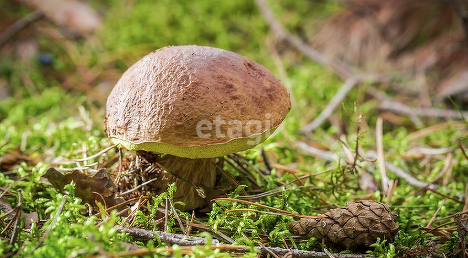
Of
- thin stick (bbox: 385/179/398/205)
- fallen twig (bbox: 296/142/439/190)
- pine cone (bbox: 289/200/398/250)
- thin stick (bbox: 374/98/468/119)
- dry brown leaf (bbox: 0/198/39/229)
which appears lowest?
dry brown leaf (bbox: 0/198/39/229)

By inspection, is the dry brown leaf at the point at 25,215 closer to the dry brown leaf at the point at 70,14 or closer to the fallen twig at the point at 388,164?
the fallen twig at the point at 388,164

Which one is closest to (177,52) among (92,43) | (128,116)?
(128,116)

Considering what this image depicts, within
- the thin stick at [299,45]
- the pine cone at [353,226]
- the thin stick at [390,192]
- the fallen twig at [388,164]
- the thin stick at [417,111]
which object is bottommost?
the pine cone at [353,226]

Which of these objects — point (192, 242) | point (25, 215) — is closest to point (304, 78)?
point (192, 242)

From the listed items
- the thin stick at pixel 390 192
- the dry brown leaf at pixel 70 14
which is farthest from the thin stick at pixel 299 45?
the dry brown leaf at pixel 70 14

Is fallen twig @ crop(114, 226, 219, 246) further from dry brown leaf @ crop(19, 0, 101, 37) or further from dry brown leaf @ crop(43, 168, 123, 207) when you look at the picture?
dry brown leaf @ crop(19, 0, 101, 37)

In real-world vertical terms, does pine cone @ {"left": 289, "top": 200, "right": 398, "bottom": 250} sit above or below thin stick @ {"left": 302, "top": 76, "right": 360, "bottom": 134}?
below

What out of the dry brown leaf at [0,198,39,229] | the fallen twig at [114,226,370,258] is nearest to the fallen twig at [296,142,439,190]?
the fallen twig at [114,226,370,258]
